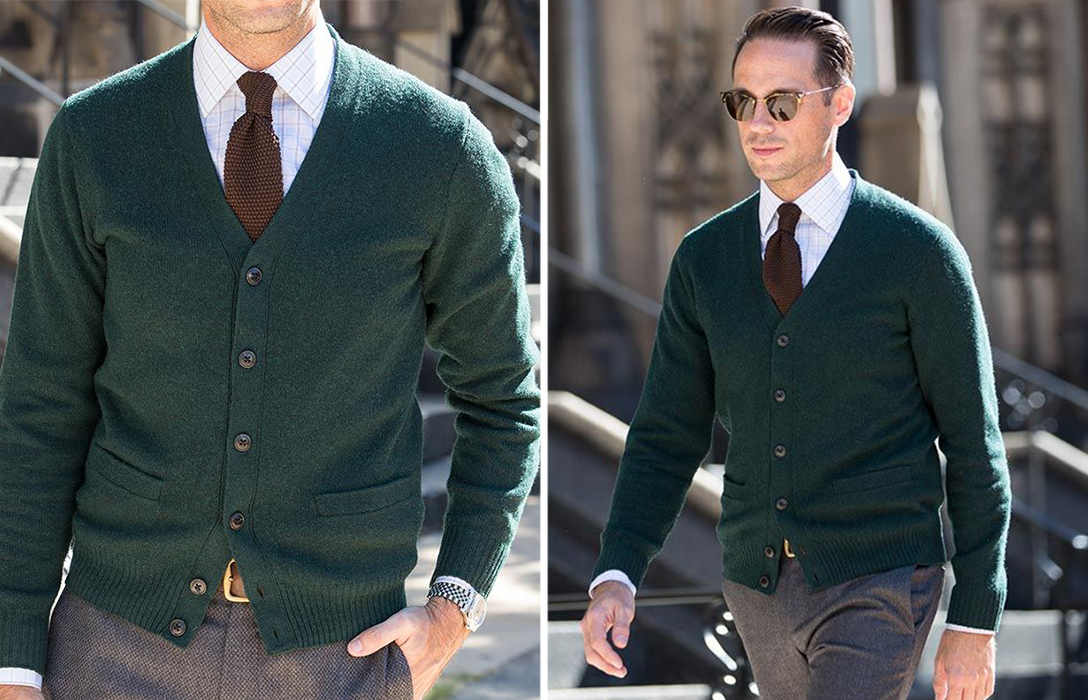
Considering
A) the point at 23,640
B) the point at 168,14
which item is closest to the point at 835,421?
the point at 23,640

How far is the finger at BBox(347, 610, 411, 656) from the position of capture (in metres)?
2.59

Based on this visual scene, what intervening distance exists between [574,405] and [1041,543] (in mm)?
3890

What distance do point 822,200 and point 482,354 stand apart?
1.12 m

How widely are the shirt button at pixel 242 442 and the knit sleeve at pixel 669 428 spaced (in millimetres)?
1411

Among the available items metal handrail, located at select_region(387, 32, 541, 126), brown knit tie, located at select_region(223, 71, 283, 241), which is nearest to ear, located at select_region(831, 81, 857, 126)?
brown knit tie, located at select_region(223, 71, 283, 241)

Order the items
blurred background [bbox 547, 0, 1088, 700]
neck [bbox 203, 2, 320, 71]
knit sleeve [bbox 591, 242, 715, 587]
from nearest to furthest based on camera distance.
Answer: neck [bbox 203, 2, 320, 71]
knit sleeve [bbox 591, 242, 715, 587]
blurred background [bbox 547, 0, 1088, 700]

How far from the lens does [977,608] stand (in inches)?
137

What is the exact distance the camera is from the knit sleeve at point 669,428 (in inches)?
150

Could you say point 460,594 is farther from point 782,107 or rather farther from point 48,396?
point 782,107

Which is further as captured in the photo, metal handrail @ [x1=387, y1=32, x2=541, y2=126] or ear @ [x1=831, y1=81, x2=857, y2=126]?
metal handrail @ [x1=387, y1=32, x2=541, y2=126]

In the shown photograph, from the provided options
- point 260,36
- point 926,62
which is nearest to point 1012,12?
point 926,62

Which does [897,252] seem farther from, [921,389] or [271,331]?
[271,331]

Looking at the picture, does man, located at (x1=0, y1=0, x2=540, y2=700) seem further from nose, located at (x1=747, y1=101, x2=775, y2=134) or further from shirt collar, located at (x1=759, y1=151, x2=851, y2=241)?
shirt collar, located at (x1=759, y1=151, x2=851, y2=241)

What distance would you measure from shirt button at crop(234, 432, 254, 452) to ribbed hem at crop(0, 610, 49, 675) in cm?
45
